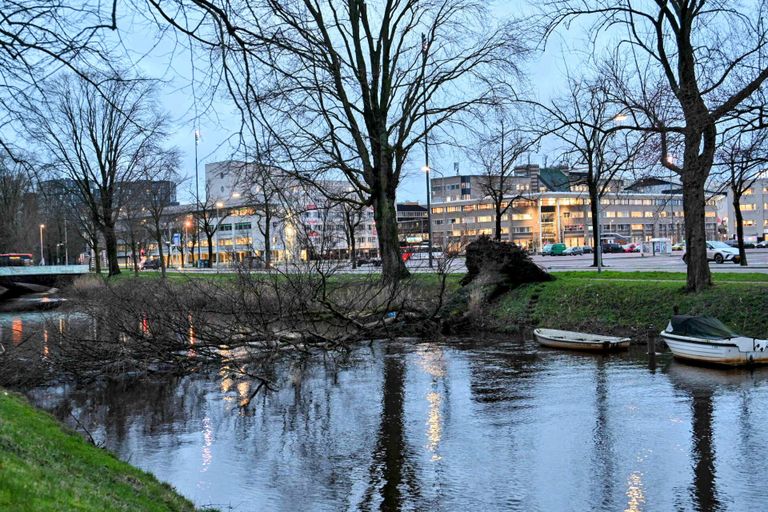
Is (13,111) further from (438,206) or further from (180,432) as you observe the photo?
(438,206)

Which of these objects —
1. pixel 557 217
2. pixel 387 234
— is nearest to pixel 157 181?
pixel 387 234

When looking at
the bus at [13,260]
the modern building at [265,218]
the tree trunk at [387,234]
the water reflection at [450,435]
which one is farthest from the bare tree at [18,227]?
the water reflection at [450,435]

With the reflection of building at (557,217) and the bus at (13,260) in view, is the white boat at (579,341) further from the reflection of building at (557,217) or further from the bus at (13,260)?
the reflection of building at (557,217)

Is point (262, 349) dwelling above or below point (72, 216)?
below

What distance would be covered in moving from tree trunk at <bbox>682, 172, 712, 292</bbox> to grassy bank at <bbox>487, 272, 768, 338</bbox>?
0.54 m

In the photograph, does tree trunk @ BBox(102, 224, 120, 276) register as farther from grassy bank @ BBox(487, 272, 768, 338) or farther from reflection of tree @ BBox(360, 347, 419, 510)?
reflection of tree @ BBox(360, 347, 419, 510)

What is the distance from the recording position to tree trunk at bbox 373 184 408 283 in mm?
35312

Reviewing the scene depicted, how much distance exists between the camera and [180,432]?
654 inches

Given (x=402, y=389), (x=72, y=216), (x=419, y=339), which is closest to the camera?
(x=402, y=389)

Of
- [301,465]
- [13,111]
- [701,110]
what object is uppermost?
[701,110]

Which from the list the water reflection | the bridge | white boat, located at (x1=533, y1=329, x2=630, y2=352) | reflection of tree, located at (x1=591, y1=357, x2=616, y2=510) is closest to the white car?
white boat, located at (x1=533, y1=329, x2=630, y2=352)

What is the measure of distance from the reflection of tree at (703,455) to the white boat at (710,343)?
13.9ft

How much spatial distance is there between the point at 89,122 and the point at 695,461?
199 ft

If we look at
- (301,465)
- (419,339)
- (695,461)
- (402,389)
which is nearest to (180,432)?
(301,465)
